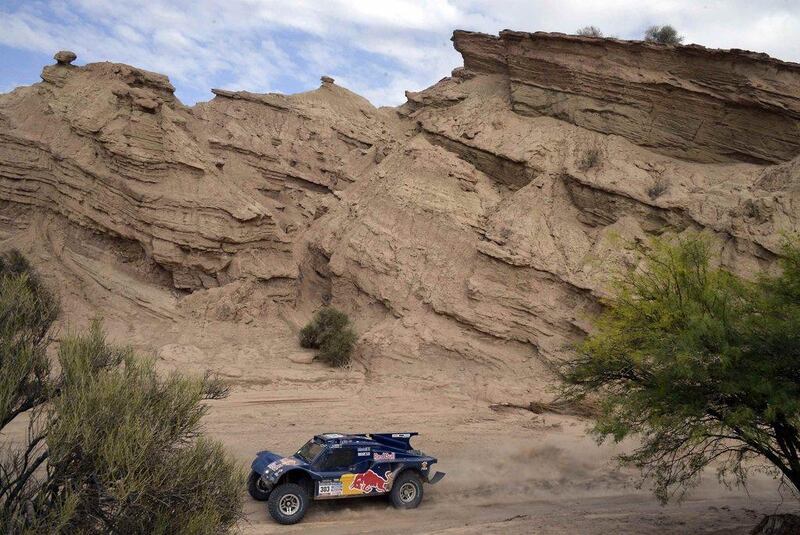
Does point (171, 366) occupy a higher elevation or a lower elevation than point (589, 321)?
lower

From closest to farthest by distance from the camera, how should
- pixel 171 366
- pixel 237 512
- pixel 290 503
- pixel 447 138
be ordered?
pixel 237 512, pixel 290 503, pixel 171 366, pixel 447 138

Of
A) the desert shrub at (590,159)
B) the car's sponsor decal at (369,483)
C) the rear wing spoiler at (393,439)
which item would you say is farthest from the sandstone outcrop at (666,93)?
the car's sponsor decal at (369,483)

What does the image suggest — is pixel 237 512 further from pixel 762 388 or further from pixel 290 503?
pixel 762 388

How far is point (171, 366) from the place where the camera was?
1688cm

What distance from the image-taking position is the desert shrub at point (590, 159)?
20.6 metres

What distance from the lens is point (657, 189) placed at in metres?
19.3

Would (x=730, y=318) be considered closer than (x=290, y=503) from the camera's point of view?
Yes

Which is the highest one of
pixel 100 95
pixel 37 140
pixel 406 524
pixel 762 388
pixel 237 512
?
pixel 100 95

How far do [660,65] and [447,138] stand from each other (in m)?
7.63

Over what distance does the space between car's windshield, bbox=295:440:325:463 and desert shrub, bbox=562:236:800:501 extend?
419 cm

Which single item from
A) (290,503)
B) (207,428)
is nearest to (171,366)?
A: (207,428)

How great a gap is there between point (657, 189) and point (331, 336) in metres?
11.2

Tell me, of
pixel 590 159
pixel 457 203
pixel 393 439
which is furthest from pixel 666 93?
pixel 393 439

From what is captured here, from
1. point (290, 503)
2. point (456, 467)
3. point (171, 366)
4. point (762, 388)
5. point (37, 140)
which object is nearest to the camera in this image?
point (762, 388)
